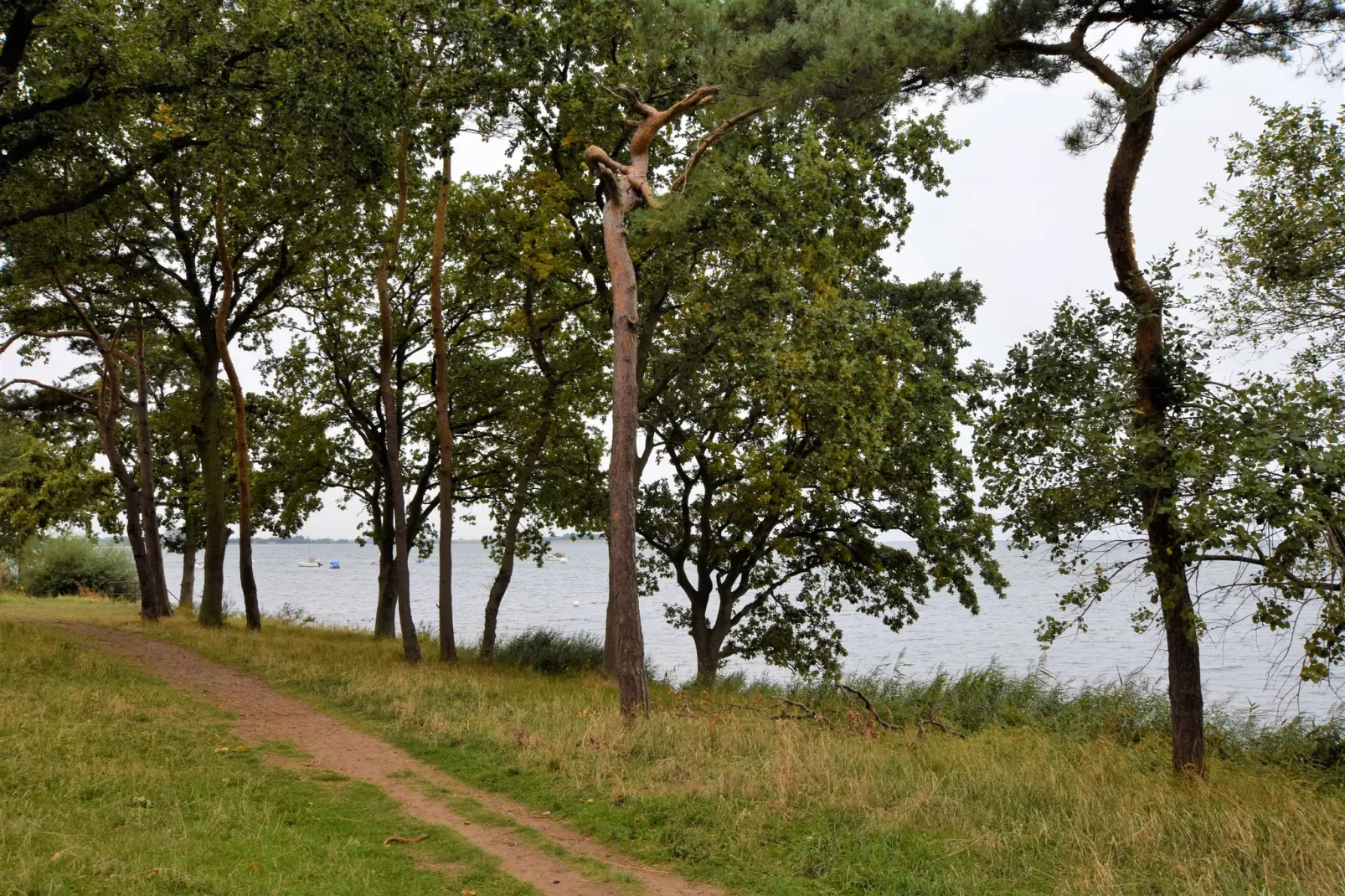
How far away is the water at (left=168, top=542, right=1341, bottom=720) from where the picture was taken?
75.6ft

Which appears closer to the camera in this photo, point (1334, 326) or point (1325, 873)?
point (1325, 873)

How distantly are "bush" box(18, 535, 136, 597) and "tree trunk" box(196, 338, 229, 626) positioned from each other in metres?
21.2

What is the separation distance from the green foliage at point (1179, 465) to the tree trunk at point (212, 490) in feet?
62.7

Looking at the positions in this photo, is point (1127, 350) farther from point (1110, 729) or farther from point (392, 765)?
point (392, 765)

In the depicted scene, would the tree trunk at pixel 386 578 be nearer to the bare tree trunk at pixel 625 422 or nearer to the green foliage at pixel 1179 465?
the bare tree trunk at pixel 625 422

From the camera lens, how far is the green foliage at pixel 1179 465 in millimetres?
6504

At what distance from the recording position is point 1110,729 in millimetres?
13398

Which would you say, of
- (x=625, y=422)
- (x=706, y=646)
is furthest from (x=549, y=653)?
(x=625, y=422)

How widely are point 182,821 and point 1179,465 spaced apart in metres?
8.22

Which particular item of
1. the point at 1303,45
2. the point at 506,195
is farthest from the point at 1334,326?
the point at 506,195

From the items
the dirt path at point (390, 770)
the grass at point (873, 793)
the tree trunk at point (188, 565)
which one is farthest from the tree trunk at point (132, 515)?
the grass at point (873, 793)

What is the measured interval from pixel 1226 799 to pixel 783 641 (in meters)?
13.9

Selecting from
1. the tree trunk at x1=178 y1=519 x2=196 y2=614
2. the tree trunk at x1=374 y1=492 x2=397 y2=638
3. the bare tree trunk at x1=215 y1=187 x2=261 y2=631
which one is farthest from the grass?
the tree trunk at x1=178 y1=519 x2=196 y2=614

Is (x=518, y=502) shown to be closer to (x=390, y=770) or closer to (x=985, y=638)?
(x=390, y=770)
